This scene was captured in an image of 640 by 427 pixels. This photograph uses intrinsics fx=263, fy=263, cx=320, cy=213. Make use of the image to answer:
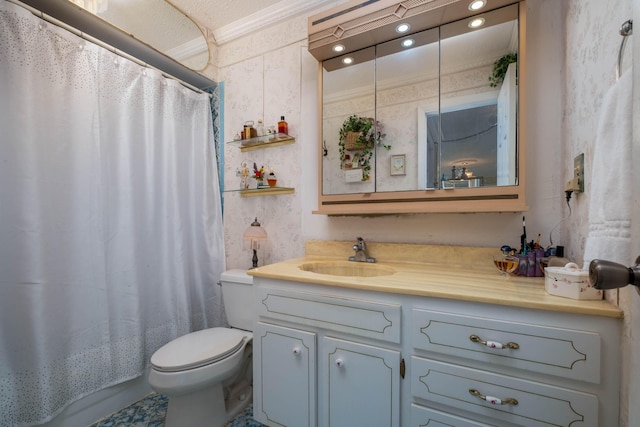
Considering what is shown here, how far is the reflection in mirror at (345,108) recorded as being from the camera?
1490mm

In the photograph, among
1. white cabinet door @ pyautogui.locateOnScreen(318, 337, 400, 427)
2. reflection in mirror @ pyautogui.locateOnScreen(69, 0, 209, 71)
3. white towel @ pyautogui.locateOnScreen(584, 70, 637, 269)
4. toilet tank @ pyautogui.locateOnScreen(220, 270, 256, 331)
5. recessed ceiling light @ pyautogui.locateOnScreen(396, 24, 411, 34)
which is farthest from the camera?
toilet tank @ pyautogui.locateOnScreen(220, 270, 256, 331)

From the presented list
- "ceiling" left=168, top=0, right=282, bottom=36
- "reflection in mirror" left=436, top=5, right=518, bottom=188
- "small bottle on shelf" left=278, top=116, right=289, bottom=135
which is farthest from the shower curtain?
"reflection in mirror" left=436, top=5, right=518, bottom=188

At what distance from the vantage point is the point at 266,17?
1845 millimetres

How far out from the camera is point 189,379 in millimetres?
1154

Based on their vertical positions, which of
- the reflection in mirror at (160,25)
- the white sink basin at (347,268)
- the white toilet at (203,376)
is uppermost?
the reflection in mirror at (160,25)

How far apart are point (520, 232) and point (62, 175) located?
2.16 metres

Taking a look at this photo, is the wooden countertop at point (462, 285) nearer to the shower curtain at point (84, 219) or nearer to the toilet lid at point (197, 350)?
the toilet lid at point (197, 350)

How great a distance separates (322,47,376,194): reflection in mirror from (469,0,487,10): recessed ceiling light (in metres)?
0.48

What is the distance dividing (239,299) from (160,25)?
1.84 m

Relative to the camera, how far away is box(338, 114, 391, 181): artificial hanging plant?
57.8 inches

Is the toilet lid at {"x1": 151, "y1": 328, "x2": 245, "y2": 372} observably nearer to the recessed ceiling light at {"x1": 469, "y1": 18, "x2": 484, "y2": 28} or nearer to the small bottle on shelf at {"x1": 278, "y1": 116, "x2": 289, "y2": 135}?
the small bottle on shelf at {"x1": 278, "y1": 116, "x2": 289, "y2": 135}

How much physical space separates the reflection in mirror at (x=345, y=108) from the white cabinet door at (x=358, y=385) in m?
0.82

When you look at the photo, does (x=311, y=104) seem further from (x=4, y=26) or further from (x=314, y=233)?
(x=4, y=26)

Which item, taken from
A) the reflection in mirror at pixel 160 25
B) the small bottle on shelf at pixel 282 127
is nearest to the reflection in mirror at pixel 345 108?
the small bottle on shelf at pixel 282 127
